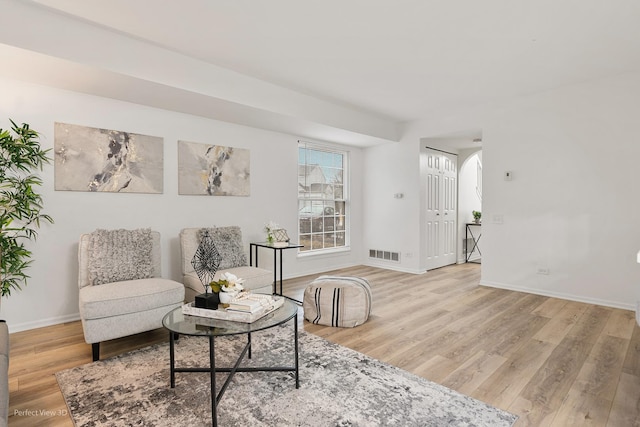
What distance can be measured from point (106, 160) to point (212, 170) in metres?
1.20

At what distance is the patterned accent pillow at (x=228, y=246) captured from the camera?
3.75m

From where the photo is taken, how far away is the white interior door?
5.98 meters

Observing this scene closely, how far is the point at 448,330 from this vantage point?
3146 millimetres

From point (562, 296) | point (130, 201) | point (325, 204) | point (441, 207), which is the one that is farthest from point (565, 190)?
point (130, 201)

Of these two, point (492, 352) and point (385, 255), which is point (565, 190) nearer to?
point (492, 352)

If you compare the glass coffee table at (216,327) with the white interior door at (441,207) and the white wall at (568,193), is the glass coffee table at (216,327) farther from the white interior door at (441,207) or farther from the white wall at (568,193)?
the white interior door at (441,207)

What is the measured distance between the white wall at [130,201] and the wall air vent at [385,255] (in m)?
1.68

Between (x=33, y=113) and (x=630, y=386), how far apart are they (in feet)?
17.1

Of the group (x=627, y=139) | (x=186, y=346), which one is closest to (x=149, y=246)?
(x=186, y=346)

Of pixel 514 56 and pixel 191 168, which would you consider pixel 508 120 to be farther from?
pixel 191 168

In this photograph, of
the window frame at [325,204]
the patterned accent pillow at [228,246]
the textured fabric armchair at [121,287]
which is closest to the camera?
the textured fabric armchair at [121,287]

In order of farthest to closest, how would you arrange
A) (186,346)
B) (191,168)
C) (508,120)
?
(508,120)
(191,168)
(186,346)

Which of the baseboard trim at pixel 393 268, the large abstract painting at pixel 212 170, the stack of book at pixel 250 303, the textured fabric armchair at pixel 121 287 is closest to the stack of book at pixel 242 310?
the stack of book at pixel 250 303

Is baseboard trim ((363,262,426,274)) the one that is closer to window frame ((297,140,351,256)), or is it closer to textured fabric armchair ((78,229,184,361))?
window frame ((297,140,351,256))
